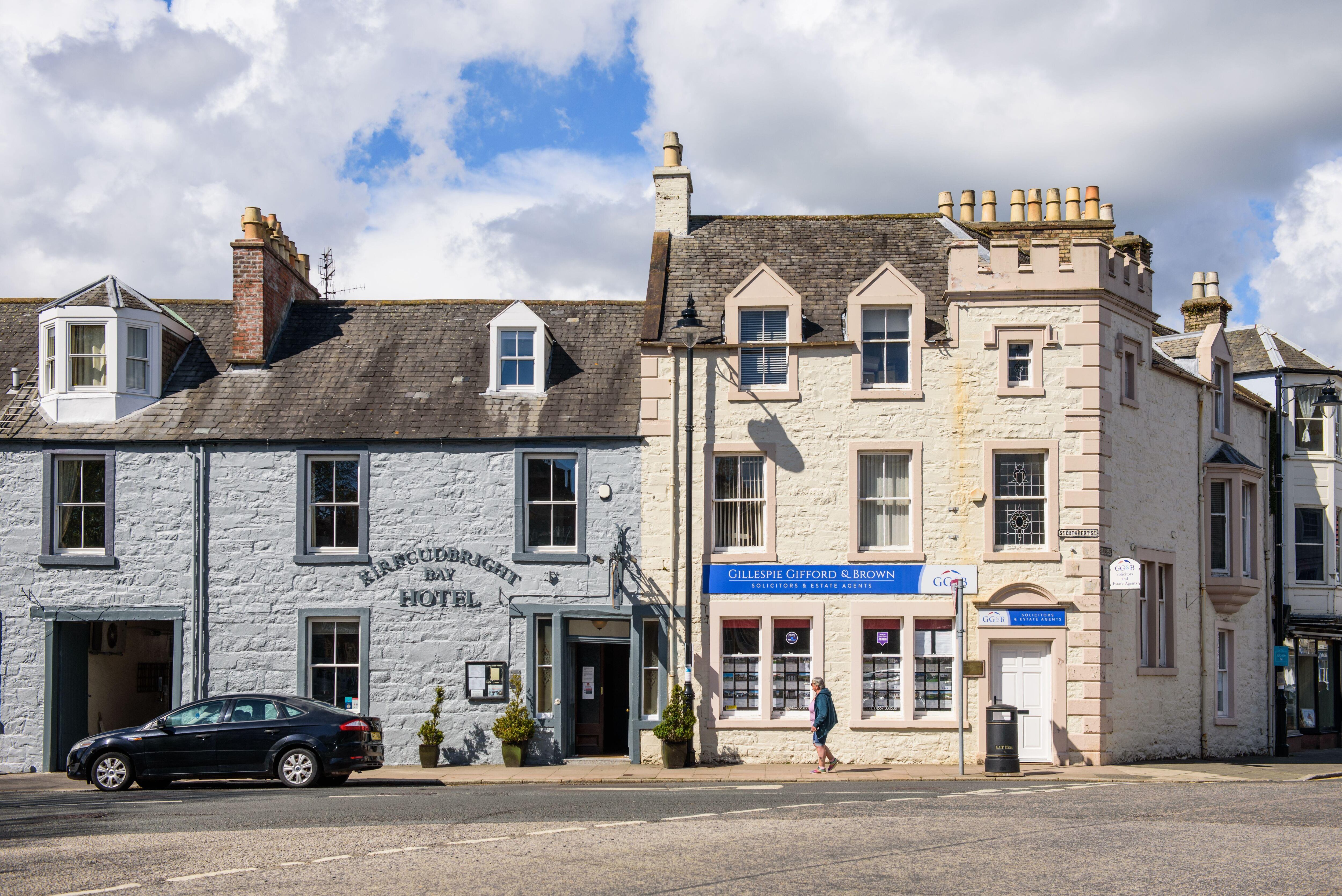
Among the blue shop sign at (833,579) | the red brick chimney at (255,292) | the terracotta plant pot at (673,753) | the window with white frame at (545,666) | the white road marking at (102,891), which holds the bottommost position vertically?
the terracotta plant pot at (673,753)

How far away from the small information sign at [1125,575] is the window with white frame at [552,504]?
9712mm

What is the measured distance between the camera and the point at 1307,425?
1258 inches

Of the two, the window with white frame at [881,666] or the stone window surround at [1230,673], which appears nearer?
the window with white frame at [881,666]

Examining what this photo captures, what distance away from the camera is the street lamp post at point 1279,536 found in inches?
1172

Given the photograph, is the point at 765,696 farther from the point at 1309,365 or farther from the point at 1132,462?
the point at 1309,365

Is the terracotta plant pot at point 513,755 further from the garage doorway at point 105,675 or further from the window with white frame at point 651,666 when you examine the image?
the garage doorway at point 105,675

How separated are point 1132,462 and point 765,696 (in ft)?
26.8

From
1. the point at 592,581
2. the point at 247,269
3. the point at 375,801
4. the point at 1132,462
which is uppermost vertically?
the point at 247,269

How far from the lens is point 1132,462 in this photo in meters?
26.0

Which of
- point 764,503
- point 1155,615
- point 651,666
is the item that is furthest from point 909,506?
point 651,666

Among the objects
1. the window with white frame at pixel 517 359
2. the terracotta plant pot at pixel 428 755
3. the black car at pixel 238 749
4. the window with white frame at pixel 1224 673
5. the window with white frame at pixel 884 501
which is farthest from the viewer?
the window with white frame at pixel 1224 673

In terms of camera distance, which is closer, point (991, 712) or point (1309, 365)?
point (991, 712)

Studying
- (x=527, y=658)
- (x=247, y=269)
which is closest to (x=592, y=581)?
(x=527, y=658)

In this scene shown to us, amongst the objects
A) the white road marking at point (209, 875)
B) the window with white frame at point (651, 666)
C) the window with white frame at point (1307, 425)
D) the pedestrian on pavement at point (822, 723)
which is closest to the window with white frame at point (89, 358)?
the window with white frame at point (651, 666)
